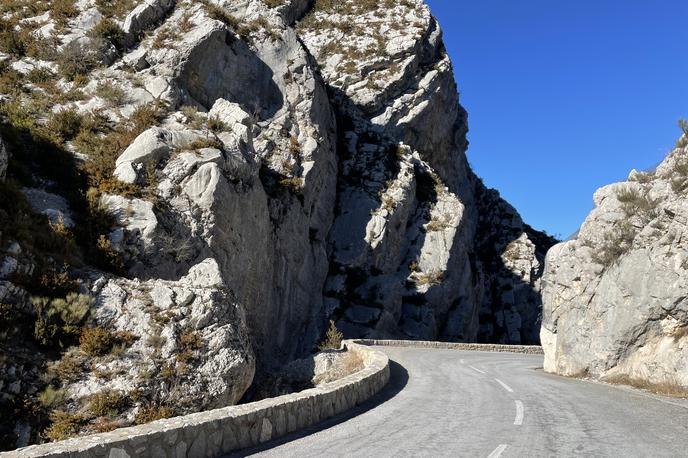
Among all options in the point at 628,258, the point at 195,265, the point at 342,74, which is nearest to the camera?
the point at 628,258

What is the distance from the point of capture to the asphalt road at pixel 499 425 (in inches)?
298

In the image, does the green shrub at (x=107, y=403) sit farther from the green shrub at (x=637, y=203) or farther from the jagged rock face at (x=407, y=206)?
the jagged rock face at (x=407, y=206)

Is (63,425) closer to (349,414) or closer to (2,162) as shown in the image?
(349,414)

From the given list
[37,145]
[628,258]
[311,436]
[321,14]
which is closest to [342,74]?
[321,14]

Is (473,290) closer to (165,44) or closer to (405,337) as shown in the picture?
(405,337)

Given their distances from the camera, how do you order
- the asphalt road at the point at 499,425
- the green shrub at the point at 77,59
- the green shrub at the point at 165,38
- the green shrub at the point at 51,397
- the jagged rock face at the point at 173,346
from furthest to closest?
1. the green shrub at the point at 165,38
2. the green shrub at the point at 77,59
3. the jagged rock face at the point at 173,346
4. the green shrub at the point at 51,397
5. the asphalt road at the point at 499,425

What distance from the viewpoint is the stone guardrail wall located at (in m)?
5.53

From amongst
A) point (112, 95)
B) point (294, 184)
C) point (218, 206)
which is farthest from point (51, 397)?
point (294, 184)

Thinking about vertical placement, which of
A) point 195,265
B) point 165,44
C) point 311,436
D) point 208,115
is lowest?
point 311,436

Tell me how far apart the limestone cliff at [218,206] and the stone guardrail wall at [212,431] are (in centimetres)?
465

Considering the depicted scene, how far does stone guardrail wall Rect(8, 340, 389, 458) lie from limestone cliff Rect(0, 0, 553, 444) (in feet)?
15.3

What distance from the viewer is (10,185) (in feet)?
53.5

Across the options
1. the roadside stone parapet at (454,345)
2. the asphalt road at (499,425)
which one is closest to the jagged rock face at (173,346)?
the asphalt road at (499,425)

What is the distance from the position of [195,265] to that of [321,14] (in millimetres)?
47453
